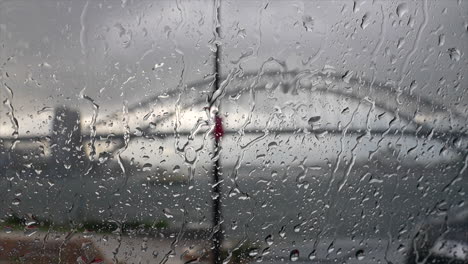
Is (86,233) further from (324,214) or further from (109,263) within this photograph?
(324,214)

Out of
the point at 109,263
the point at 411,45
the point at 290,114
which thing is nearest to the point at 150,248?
the point at 109,263

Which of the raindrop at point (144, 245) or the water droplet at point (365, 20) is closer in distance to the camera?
the raindrop at point (144, 245)

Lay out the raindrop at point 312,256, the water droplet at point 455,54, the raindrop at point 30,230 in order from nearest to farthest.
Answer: the raindrop at point 30,230
the raindrop at point 312,256
the water droplet at point 455,54

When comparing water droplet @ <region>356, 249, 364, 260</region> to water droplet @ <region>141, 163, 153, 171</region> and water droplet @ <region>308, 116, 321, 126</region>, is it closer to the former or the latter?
water droplet @ <region>308, 116, 321, 126</region>

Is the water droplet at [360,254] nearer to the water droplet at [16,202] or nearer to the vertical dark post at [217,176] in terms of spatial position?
the vertical dark post at [217,176]

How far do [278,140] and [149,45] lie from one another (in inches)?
22.1

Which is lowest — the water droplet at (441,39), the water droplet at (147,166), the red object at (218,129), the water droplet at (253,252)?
the water droplet at (253,252)

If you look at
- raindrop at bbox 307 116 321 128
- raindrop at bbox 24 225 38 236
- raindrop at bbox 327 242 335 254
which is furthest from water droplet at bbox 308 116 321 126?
raindrop at bbox 24 225 38 236

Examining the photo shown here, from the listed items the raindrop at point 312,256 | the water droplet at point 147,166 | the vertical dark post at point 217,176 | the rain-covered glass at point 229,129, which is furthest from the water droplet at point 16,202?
the raindrop at point 312,256

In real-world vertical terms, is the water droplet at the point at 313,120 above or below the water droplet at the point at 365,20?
below

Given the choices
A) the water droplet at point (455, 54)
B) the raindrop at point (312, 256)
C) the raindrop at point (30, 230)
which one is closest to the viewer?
the raindrop at point (30, 230)

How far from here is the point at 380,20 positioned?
1707 millimetres

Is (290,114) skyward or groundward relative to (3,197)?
skyward

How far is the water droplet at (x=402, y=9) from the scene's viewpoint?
5.61ft
